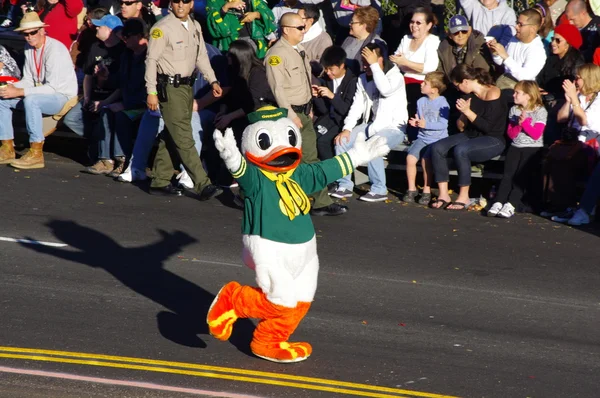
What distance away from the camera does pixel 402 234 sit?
1098cm

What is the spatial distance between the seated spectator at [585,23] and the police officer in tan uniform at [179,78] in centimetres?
458

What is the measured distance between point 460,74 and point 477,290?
12.4ft

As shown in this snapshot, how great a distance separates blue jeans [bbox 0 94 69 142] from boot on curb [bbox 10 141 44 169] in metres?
0.09

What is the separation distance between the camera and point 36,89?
1320cm

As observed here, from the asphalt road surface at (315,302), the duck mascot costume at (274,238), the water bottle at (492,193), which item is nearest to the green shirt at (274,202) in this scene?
the duck mascot costume at (274,238)

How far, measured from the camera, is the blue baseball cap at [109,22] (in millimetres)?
13467

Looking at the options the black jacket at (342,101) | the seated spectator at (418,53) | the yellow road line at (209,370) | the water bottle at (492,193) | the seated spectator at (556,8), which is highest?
the seated spectator at (556,8)

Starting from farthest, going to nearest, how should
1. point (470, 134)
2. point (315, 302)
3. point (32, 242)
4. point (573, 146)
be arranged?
point (470, 134) < point (573, 146) < point (32, 242) < point (315, 302)

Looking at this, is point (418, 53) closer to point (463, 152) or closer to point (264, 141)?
point (463, 152)

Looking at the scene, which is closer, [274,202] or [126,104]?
[274,202]

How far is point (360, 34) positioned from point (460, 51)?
1347 millimetres

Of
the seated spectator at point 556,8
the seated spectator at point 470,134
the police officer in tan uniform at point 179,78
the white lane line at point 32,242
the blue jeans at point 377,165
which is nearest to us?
the white lane line at point 32,242

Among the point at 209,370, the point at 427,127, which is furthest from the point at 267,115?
the point at 427,127

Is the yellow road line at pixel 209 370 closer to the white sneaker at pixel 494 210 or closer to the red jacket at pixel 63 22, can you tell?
the white sneaker at pixel 494 210
